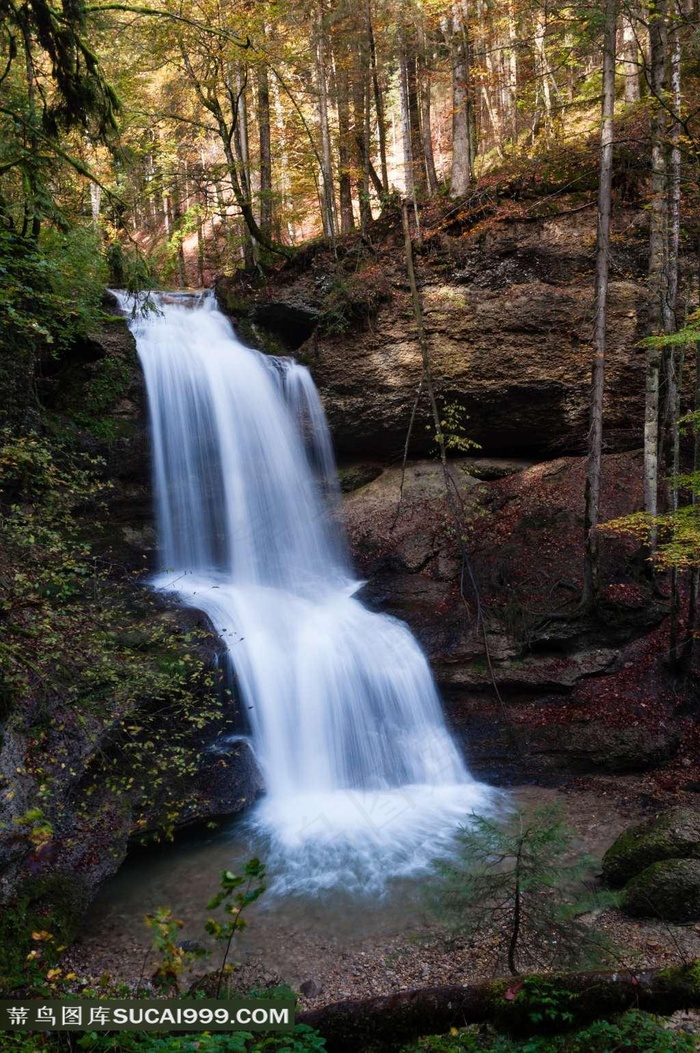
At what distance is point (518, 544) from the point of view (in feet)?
36.3

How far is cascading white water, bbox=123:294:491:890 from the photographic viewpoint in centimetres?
764

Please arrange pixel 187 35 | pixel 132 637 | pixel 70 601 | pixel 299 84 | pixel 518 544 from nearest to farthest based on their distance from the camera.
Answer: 1. pixel 132 637
2. pixel 70 601
3. pixel 518 544
4. pixel 187 35
5. pixel 299 84

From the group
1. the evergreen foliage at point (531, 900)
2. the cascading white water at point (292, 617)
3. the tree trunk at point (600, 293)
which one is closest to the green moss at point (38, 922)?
the cascading white water at point (292, 617)

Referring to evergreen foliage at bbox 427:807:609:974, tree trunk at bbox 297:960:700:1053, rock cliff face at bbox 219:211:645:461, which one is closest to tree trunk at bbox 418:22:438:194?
rock cliff face at bbox 219:211:645:461

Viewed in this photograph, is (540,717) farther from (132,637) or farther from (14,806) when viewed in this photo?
(14,806)

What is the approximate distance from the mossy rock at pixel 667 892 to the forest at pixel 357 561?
1.0 inches

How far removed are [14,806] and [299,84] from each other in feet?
57.1

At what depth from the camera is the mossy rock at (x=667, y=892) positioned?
17.7 ft

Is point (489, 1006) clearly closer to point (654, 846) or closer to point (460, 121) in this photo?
point (654, 846)

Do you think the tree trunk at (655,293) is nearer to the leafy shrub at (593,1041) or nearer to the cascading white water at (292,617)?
the cascading white water at (292,617)

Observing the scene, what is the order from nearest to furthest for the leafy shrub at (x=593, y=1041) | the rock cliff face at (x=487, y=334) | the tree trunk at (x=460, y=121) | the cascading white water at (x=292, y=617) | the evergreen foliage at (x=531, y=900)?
the leafy shrub at (x=593, y=1041), the evergreen foliage at (x=531, y=900), the cascading white water at (x=292, y=617), the rock cliff face at (x=487, y=334), the tree trunk at (x=460, y=121)

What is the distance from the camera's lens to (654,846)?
5.97m

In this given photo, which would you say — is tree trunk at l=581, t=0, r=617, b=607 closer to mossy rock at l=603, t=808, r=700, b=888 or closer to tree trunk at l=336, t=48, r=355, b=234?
mossy rock at l=603, t=808, r=700, b=888

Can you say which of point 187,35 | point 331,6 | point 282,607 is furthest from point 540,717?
point 331,6
